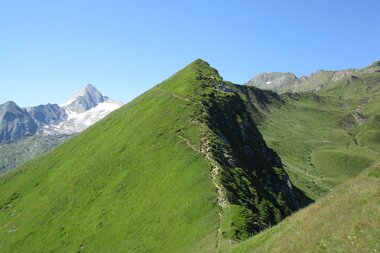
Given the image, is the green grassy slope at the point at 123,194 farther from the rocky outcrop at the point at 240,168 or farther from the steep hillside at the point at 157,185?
the rocky outcrop at the point at 240,168

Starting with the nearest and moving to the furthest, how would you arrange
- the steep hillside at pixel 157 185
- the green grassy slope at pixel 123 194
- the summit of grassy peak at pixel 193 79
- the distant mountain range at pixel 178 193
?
the distant mountain range at pixel 178 193, the steep hillside at pixel 157 185, the green grassy slope at pixel 123 194, the summit of grassy peak at pixel 193 79

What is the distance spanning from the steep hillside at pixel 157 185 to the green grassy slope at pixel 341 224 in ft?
72.3

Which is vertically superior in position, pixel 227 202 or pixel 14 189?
pixel 14 189

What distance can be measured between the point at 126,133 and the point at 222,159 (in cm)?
3939

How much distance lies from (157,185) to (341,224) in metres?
56.7

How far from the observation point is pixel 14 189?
123 metres

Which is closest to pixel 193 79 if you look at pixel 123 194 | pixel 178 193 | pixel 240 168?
pixel 240 168

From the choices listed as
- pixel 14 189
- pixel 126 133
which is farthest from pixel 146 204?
pixel 14 189

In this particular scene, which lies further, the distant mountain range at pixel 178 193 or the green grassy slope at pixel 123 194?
the green grassy slope at pixel 123 194

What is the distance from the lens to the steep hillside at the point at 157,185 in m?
68.1

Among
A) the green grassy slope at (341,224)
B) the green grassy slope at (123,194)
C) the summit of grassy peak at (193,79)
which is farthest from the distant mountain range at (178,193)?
the summit of grassy peak at (193,79)

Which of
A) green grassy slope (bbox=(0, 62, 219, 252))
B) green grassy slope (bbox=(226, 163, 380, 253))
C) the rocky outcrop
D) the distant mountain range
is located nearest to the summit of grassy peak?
the distant mountain range

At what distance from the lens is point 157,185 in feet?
271

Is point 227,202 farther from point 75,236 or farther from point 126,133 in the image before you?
point 126,133
